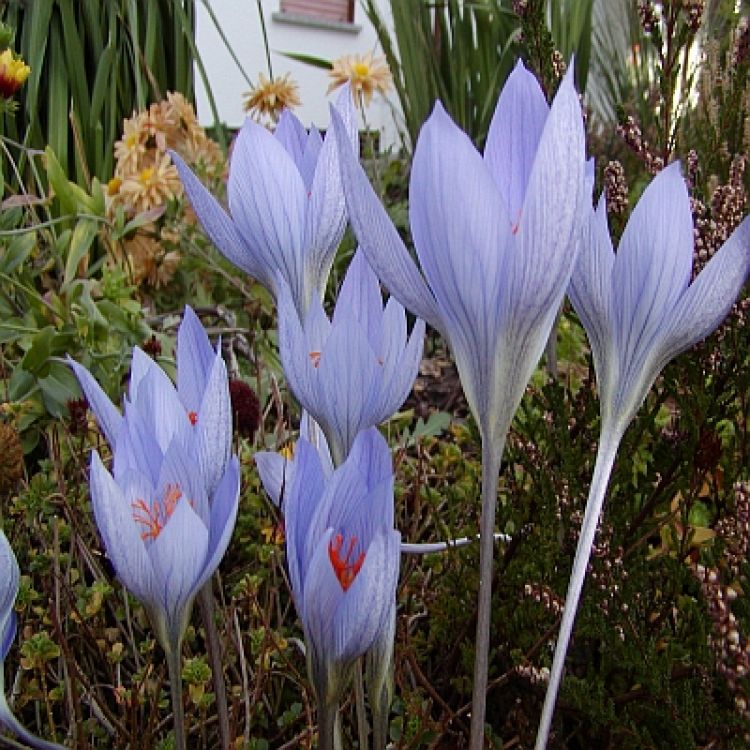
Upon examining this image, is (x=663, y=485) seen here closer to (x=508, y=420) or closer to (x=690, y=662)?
(x=690, y=662)

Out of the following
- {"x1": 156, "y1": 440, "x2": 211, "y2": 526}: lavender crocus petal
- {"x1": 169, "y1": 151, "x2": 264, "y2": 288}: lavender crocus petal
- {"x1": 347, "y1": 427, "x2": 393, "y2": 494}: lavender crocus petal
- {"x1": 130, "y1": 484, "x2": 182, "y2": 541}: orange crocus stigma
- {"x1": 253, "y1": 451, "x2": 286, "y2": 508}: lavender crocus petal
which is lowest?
{"x1": 253, "y1": 451, "x2": 286, "y2": 508}: lavender crocus petal

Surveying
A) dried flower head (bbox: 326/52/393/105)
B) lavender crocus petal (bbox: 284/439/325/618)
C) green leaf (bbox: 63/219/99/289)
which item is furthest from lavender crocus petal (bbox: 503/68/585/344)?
dried flower head (bbox: 326/52/393/105)

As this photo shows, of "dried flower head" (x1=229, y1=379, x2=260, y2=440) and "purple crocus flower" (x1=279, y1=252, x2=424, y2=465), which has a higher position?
"purple crocus flower" (x1=279, y1=252, x2=424, y2=465)

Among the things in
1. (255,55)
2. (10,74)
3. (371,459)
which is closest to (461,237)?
(371,459)

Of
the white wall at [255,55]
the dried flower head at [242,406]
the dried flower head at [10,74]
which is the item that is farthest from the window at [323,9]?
the dried flower head at [242,406]

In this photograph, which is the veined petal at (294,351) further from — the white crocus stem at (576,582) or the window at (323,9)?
the window at (323,9)

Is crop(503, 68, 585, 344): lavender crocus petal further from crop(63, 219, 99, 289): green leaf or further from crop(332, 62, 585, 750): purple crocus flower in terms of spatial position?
crop(63, 219, 99, 289): green leaf

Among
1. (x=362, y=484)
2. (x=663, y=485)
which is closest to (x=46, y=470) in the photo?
(x=663, y=485)
